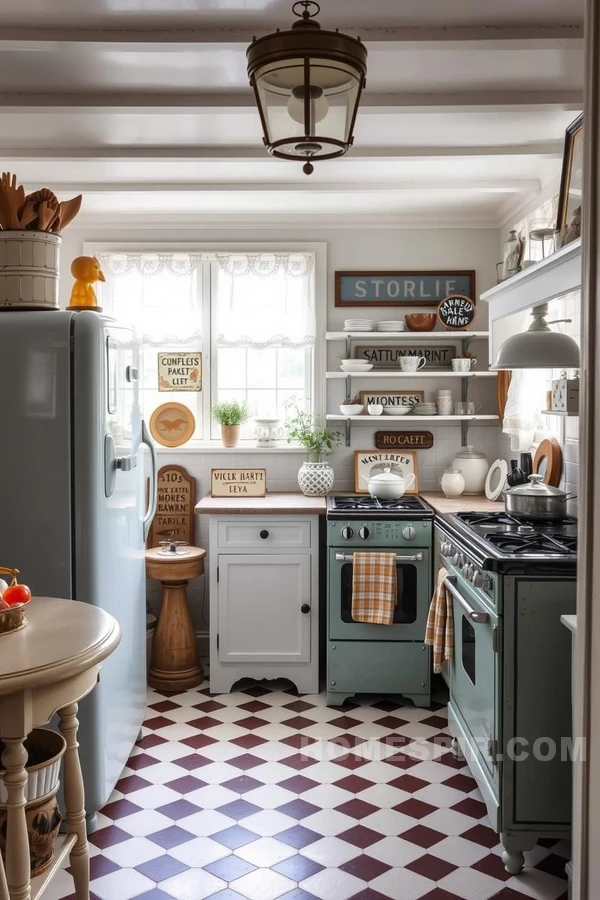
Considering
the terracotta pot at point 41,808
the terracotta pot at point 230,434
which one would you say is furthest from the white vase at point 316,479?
the terracotta pot at point 41,808

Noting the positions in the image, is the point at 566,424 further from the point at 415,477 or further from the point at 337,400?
the point at 337,400

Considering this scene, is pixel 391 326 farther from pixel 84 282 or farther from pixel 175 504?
pixel 84 282

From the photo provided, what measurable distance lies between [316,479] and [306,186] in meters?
1.64

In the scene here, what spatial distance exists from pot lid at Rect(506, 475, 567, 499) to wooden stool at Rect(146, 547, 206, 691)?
1.93m

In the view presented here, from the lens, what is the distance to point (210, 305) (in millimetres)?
5113

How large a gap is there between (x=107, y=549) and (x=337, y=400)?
7.46ft

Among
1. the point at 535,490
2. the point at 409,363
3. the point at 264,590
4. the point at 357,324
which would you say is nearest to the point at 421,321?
the point at 409,363

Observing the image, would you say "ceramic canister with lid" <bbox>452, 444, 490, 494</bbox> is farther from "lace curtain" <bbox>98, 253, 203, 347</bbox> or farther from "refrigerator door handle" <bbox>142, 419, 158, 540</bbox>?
"refrigerator door handle" <bbox>142, 419, 158, 540</bbox>

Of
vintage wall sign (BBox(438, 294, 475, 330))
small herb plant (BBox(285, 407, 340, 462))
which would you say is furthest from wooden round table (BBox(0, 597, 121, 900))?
vintage wall sign (BBox(438, 294, 475, 330))

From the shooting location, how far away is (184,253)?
16.6ft

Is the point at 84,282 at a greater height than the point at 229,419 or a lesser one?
greater

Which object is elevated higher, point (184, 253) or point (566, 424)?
point (184, 253)

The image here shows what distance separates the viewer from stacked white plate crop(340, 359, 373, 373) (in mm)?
4883

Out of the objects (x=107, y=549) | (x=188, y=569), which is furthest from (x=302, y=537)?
(x=107, y=549)
